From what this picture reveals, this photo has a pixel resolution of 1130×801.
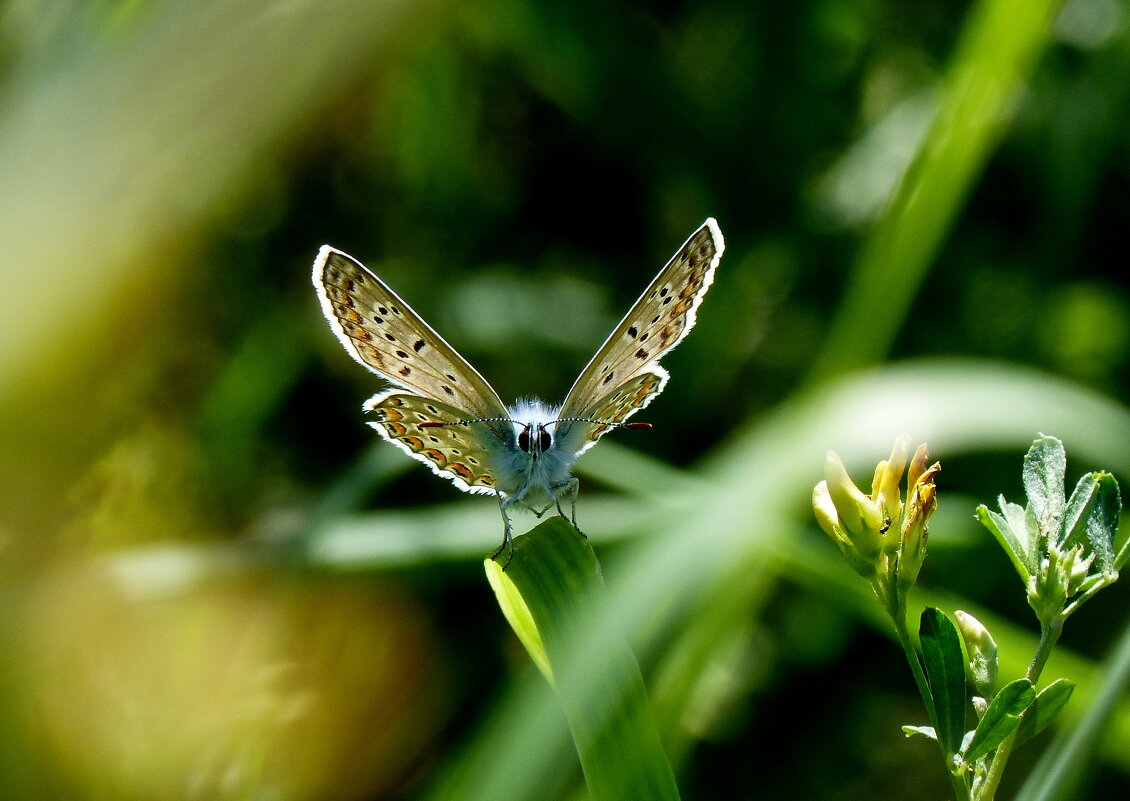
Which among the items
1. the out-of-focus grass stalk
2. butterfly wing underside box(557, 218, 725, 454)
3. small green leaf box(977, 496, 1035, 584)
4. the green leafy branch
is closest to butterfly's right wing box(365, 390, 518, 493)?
butterfly wing underside box(557, 218, 725, 454)

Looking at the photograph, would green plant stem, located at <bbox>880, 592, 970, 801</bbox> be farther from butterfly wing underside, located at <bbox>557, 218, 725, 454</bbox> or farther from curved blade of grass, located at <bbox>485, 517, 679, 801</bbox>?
butterfly wing underside, located at <bbox>557, 218, 725, 454</bbox>

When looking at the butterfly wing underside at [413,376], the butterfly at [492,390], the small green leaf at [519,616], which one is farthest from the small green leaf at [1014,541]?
the butterfly wing underside at [413,376]

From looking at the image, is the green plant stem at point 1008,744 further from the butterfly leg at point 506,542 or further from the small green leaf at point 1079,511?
the butterfly leg at point 506,542

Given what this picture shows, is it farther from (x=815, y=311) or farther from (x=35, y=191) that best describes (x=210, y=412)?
(x=815, y=311)

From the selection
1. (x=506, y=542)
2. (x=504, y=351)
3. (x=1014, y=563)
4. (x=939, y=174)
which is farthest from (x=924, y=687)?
(x=504, y=351)

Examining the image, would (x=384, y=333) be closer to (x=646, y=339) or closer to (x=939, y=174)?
(x=646, y=339)

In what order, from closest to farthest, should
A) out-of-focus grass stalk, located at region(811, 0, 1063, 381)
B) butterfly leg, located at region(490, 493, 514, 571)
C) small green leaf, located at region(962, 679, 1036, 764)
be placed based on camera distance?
small green leaf, located at region(962, 679, 1036, 764)
butterfly leg, located at region(490, 493, 514, 571)
out-of-focus grass stalk, located at region(811, 0, 1063, 381)

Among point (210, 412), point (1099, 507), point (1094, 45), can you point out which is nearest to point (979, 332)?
point (1094, 45)
